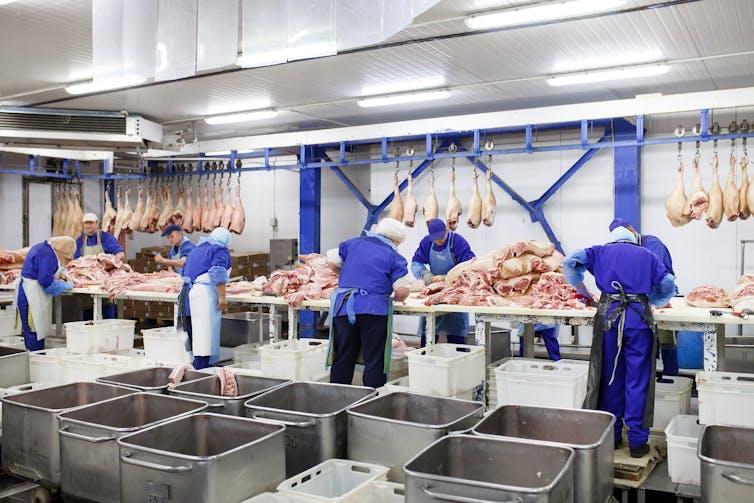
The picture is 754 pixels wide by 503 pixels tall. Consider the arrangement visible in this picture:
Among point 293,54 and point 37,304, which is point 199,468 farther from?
point 37,304

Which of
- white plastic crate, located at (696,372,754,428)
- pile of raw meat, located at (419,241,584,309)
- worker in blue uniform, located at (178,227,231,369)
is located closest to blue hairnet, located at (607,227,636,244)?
pile of raw meat, located at (419,241,584,309)

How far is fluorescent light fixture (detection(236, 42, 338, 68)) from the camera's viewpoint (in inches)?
121

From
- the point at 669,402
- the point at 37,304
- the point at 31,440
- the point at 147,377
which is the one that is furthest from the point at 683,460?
the point at 37,304

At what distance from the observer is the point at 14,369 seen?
192 inches

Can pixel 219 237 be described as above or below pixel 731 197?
below

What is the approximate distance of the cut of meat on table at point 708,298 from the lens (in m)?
5.92

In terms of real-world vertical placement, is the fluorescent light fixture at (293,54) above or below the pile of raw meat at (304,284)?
above

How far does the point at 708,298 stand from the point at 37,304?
7.50m

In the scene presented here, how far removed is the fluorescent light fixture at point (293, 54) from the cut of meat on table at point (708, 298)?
4425 millimetres

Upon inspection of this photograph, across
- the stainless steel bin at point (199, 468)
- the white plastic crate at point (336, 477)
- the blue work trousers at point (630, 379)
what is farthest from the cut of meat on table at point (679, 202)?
the stainless steel bin at point (199, 468)

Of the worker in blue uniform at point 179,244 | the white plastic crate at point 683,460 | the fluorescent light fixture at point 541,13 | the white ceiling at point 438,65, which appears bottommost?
the white plastic crate at point 683,460

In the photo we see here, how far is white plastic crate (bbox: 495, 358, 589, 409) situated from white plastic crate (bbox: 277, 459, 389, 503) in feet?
8.42

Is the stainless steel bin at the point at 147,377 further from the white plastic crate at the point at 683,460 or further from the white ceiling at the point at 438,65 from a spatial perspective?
the white ceiling at the point at 438,65

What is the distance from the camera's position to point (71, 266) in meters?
9.97
